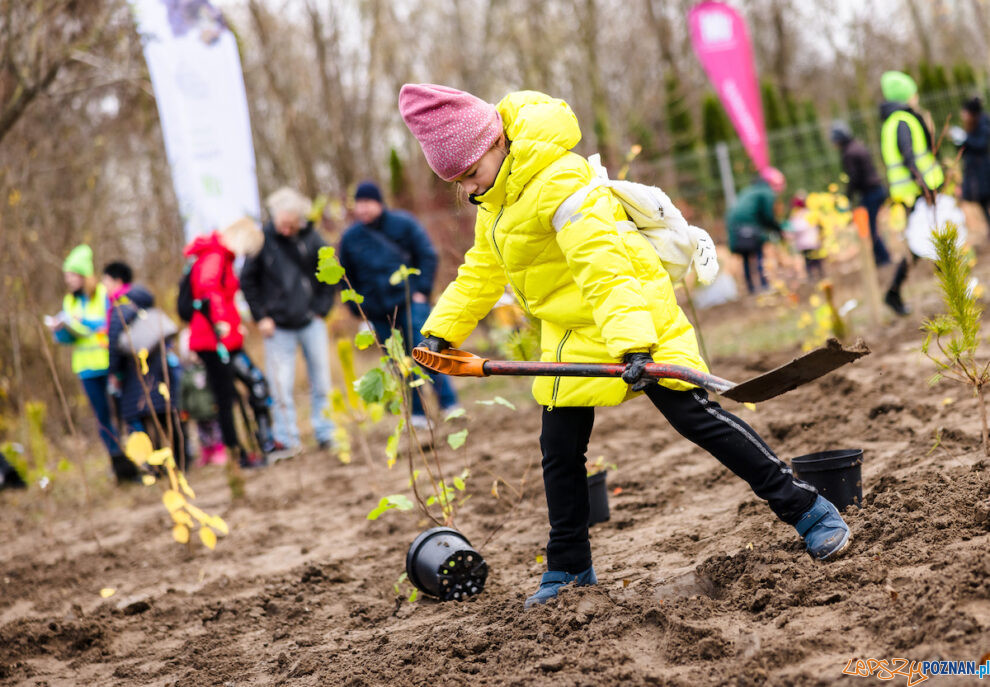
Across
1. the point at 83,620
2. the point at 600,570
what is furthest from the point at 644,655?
the point at 83,620

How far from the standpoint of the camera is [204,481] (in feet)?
24.2

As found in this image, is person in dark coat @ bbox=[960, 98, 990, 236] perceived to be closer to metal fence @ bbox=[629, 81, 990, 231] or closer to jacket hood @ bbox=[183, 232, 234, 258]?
metal fence @ bbox=[629, 81, 990, 231]

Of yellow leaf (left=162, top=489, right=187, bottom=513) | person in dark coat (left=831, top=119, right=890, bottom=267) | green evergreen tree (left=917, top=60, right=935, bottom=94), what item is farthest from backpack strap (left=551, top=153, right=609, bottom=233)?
green evergreen tree (left=917, top=60, right=935, bottom=94)

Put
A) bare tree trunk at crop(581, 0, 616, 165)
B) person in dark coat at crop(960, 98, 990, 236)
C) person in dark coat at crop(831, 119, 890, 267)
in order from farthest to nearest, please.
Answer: bare tree trunk at crop(581, 0, 616, 165)
person in dark coat at crop(960, 98, 990, 236)
person in dark coat at crop(831, 119, 890, 267)

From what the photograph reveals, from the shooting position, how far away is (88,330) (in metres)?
7.86

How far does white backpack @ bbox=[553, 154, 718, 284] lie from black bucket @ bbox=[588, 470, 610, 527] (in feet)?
3.94

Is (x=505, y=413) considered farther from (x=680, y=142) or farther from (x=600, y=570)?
(x=680, y=142)

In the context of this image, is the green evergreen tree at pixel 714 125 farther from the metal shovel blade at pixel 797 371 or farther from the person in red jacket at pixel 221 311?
the metal shovel blade at pixel 797 371

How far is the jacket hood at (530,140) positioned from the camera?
293cm

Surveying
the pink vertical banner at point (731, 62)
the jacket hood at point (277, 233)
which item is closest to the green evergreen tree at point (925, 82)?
the pink vertical banner at point (731, 62)

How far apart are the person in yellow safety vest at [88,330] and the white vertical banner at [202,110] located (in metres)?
1.51

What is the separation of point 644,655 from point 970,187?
9.33m

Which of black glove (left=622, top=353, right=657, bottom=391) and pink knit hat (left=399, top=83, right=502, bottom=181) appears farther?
pink knit hat (left=399, top=83, right=502, bottom=181)

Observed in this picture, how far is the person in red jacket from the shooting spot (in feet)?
23.3
